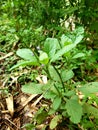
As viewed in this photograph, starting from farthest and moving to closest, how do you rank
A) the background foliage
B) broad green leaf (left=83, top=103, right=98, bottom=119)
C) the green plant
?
the background foliage, broad green leaf (left=83, top=103, right=98, bottom=119), the green plant

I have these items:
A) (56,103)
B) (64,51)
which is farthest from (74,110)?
(64,51)

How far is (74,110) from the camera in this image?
5.02 ft

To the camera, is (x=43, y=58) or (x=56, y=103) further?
(x=56, y=103)

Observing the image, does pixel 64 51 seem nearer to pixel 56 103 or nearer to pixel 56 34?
pixel 56 103

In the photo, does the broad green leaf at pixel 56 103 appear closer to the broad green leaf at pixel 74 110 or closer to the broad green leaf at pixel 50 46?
the broad green leaf at pixel 74 110

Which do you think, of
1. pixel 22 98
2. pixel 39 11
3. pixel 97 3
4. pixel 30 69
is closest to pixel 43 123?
pixel 22 98

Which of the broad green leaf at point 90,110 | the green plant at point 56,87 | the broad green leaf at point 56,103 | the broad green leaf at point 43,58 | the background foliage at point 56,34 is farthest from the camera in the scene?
the background foliage at point 56,34

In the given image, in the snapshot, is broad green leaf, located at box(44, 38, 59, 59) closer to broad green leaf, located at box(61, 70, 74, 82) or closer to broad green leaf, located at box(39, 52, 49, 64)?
broad green leaf, located at box(39, 52, 49, 64)

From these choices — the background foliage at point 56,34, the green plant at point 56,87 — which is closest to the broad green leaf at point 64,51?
the green plant at point 56,87

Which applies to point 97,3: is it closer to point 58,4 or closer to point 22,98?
point 58,4

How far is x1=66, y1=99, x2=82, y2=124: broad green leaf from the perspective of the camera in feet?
4.91

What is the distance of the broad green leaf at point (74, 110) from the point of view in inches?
58.9

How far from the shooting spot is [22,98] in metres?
2.14

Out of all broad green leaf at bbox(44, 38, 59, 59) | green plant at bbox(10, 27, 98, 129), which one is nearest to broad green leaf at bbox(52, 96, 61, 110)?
green plant at bbox(10, 27, 98, 129)
